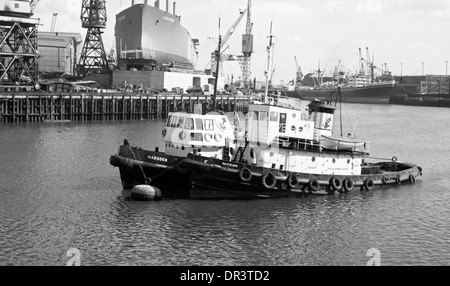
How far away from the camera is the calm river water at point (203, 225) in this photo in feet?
80.3

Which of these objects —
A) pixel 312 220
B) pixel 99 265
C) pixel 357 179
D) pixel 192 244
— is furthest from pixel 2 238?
pixel 357 179

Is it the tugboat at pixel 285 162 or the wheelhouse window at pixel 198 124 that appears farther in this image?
the wheelhouse window at pixel 198 124

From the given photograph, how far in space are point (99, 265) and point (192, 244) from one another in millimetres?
4545

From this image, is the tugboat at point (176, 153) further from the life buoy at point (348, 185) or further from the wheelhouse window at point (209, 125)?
the life buoy at point (348, 185)

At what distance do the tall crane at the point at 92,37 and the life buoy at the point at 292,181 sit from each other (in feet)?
293

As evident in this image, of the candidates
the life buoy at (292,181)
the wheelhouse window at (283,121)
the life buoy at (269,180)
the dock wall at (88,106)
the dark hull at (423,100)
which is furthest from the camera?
the dark hull at (423,100)

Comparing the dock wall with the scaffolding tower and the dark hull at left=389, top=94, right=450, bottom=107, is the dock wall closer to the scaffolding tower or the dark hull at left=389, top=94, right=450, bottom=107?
the scaffolding tower

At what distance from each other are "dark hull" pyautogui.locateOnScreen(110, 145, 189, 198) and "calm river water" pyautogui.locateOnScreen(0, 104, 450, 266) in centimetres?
186

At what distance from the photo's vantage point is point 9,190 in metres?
34.9

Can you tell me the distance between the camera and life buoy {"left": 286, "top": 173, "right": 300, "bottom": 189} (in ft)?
112

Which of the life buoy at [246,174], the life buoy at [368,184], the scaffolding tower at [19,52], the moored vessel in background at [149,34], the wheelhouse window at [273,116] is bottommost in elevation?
the life buoy at [368,184]

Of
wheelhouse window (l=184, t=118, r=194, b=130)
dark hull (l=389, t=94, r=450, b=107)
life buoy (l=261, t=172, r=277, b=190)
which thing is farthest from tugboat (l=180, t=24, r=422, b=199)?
dark hull (l=389, t=94, r=450, b=107)

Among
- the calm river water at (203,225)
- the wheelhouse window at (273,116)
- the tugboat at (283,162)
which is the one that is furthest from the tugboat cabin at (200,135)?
the calm river water at (203,225)
